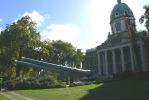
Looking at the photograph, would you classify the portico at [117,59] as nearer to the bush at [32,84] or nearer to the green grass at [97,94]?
the bush at [32,84]

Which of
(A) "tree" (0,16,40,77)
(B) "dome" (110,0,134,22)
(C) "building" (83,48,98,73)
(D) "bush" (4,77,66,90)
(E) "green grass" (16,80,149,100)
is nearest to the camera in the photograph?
(E) "green grass" (16,80,149,100)

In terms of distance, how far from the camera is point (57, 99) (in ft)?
87.3

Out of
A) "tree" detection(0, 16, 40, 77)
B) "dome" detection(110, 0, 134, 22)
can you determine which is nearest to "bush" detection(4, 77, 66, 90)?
"tree" detection(0, 16, 40, 77)

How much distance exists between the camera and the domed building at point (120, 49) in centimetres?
8012

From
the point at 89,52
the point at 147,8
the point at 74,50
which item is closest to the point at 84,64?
the point at 89,52

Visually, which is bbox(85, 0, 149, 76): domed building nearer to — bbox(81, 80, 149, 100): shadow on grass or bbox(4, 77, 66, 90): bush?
bbox(4, 77, 66, 90): bush

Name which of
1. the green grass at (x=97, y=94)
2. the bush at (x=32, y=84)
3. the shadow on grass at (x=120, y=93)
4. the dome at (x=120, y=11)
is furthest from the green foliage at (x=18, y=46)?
the dome at (x=120, y=11)

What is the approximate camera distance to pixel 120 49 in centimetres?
8562

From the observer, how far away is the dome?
95.6 metres

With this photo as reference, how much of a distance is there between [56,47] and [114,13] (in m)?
22.9

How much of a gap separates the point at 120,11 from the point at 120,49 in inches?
644

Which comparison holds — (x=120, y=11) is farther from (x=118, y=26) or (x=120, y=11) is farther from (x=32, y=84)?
(x=32, y=84)

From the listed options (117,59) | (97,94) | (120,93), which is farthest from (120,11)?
(97,94)

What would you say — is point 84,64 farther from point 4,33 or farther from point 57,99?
point 57,99
